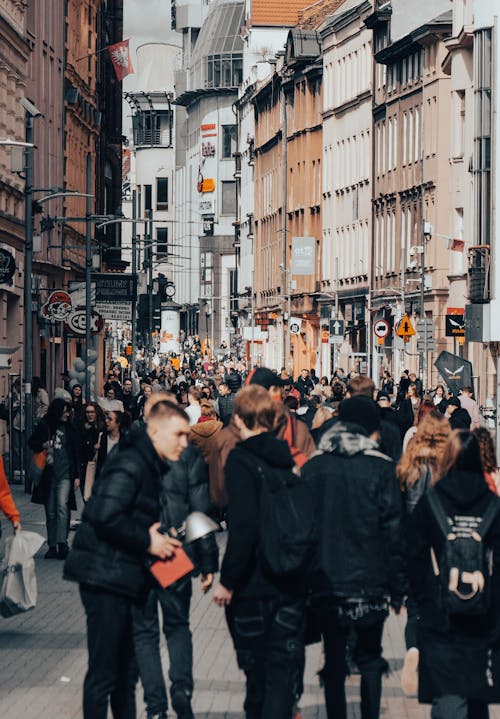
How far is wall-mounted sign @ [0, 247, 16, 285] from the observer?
3247 centimetres

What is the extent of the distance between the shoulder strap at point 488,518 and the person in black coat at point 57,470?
1101cm

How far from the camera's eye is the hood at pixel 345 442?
32.1 ft

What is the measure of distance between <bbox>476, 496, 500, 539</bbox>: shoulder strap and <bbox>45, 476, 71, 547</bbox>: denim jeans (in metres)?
11.0

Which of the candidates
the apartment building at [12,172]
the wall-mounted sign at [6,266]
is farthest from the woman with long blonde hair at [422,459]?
the apartment building at [12,172]

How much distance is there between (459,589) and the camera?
8977mm

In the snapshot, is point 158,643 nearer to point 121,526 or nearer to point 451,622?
point 121,526

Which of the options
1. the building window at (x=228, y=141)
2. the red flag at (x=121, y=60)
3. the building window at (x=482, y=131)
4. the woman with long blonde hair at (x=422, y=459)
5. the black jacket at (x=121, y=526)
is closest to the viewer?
the black jacket at (x=121, y=526)

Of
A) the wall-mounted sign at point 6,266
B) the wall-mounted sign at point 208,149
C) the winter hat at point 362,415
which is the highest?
the wall-mounted sign at point 208,149

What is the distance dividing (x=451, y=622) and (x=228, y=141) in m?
168

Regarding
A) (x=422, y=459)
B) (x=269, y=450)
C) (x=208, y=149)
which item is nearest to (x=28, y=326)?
(x=422, y=459)

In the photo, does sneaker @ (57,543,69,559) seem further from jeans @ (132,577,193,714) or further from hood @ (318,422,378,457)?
hood @ (318,422,378,457)

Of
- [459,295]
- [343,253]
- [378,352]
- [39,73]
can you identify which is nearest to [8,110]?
[39,73]

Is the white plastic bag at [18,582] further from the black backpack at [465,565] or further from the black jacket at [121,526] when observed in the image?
the black backpack at [465,565]

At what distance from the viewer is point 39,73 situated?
53125mm
